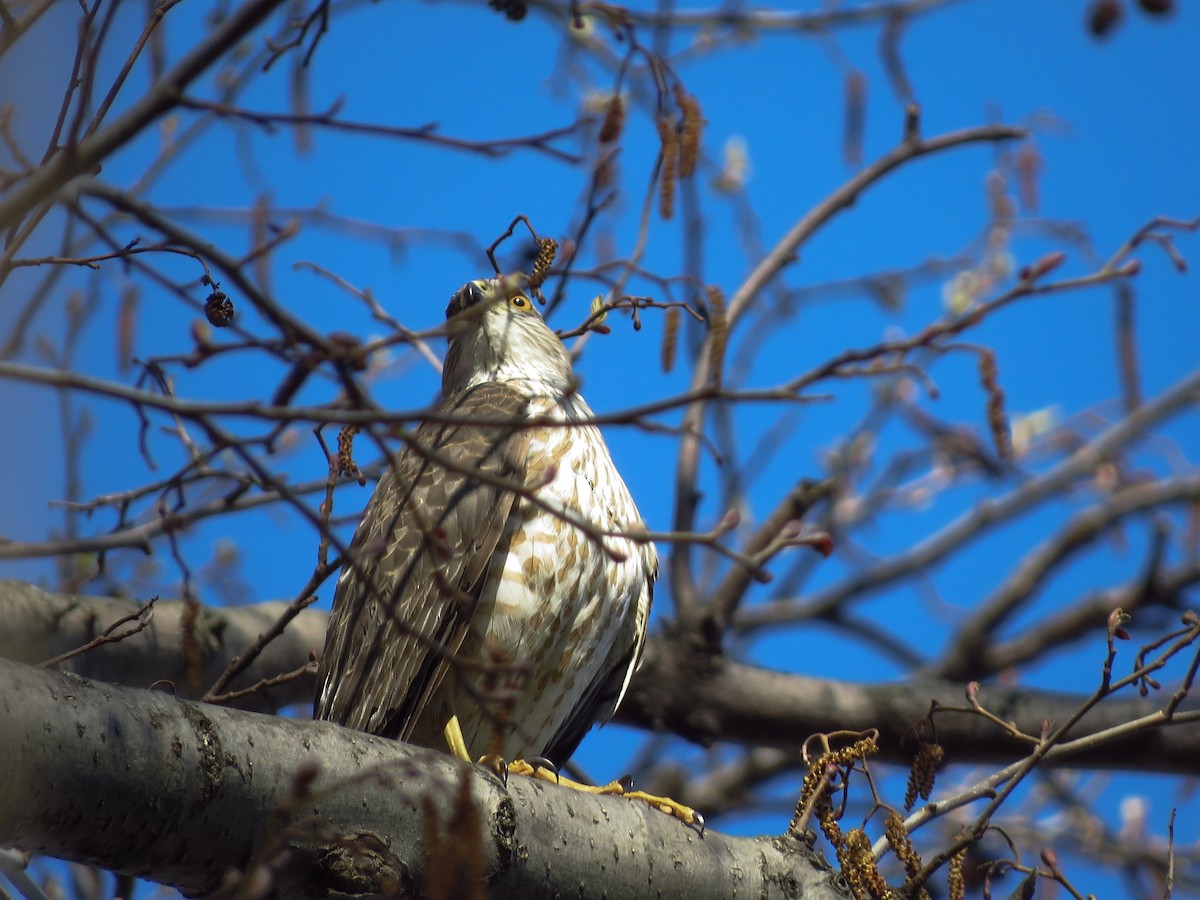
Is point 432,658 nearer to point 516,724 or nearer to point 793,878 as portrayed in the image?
point 516,724

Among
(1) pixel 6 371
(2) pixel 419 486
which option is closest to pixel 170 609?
(2) pixel 419 486

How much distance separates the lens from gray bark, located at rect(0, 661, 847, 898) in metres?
1.89

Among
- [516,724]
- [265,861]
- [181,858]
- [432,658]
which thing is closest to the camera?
[265,861]

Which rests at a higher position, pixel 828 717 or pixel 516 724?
pixel 828 717

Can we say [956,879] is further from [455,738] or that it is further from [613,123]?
[613,123]

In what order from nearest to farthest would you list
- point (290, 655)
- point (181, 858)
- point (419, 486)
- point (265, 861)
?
1. point (265, 861)
2. point (181, 858)
3. point (419, 486)
4. point (290, 655)

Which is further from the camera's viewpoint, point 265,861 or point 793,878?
point 793,878

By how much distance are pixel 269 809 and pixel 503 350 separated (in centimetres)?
271

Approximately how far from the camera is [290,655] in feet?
14.2

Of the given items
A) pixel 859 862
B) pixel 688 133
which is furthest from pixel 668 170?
pixel 859 862

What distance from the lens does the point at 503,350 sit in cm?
468

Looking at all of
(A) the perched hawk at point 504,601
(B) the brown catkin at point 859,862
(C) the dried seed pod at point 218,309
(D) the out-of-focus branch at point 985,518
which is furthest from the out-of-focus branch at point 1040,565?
(C) the dried seed pod at point 218,309

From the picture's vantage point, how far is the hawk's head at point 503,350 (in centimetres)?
459

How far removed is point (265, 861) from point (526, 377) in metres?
2.96
